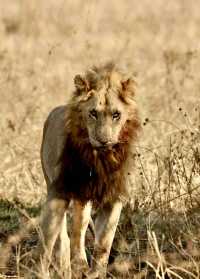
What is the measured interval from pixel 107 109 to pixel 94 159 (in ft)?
1.73

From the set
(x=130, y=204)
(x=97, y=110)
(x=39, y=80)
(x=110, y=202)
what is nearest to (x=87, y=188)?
(x=110, y=202)

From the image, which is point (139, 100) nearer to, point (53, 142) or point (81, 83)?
point (53, 142)

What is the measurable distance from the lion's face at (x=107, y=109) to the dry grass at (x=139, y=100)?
12.6 inches

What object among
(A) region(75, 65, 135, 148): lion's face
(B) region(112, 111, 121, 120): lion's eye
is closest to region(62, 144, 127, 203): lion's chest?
(A) region(75, 65, 135, 148): lion's face

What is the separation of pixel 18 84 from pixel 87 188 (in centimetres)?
652

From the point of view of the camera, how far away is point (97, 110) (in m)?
6.33

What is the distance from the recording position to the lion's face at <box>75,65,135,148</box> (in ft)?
20.5

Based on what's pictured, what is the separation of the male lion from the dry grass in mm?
242

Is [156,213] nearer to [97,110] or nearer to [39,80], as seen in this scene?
[97,110]

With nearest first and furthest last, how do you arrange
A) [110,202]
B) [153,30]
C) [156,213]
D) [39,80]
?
[110,202], [156,213], [39,80], [153,30]

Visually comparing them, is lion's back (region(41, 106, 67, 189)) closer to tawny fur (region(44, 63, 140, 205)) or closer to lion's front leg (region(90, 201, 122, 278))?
tawny fur (region(44, 63, 140, 205))

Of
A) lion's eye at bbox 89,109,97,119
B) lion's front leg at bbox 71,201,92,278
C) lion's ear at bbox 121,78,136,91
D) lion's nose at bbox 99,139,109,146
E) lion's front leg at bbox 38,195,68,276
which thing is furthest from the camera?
lion's front leg at bbox 71,201,92,278

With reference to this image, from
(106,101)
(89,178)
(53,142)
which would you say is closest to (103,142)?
(106,101)

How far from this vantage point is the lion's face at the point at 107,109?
623 centimetres
